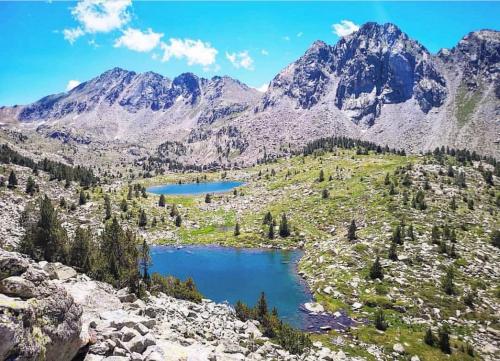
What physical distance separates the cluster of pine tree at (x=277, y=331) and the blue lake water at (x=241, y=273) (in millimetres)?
10089

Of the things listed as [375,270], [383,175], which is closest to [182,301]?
[375,270]

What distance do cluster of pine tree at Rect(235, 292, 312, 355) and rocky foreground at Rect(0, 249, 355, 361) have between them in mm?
1109

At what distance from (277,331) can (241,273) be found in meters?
39.6

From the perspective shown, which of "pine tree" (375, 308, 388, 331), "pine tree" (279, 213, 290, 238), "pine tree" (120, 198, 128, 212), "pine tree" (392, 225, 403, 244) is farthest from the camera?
"pine tree" (120, 198, 128, 212)

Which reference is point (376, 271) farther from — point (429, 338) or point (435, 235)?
point (435, 235)

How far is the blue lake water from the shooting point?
219ft

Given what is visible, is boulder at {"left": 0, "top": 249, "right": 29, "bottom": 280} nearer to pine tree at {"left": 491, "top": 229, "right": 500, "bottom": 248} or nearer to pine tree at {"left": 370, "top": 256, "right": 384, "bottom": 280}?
pine tree at {"left": 370, "top": 256, "right": 384, "bottom": 280}

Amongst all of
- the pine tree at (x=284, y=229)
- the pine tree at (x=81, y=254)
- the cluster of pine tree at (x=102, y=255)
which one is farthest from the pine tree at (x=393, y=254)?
the pine tree at (x=81, y=254)

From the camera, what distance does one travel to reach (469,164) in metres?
144

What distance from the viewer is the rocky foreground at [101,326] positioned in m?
18.2

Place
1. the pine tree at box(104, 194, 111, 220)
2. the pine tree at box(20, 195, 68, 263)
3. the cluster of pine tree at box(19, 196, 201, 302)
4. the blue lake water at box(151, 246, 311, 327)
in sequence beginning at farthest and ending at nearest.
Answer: the pine tree at box(104, 194, 111, 220) < the blue lake water at box(151, 246, 311, 327) < the pine tree at box(20, 195, 68, 263) < the cluster of pine tree at box(19, 196, 201, 302)

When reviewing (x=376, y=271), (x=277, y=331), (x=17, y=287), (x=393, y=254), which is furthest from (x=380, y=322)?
(x=17, y=287)

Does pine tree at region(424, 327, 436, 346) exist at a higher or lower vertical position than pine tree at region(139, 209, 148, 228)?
lower

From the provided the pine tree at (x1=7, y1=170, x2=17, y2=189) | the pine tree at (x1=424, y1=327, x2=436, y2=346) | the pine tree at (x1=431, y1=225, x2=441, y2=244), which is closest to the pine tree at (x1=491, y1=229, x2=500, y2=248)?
the pine tree at (x1=431, y1=225, x2=441, y2=244)
